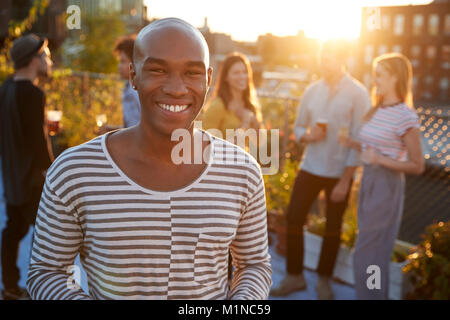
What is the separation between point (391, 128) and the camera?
3.72 metres

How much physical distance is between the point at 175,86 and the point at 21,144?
298 centimetres

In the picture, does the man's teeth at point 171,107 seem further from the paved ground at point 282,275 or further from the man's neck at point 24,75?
the paved ground at point 282,275

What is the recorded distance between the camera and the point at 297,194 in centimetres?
457

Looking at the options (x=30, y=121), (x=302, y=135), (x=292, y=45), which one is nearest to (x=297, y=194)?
(x=302, y=135)

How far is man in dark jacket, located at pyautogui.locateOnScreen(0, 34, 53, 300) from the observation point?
12.8 feet

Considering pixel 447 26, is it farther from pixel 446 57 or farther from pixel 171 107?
pixel 171 107

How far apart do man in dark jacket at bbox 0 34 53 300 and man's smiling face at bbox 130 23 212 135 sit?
2686mm

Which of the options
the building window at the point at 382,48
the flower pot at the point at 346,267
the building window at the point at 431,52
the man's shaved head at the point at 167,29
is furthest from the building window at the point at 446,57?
the man's shaved head at the point at 167,29

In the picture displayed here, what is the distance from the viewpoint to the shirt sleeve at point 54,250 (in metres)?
1.46

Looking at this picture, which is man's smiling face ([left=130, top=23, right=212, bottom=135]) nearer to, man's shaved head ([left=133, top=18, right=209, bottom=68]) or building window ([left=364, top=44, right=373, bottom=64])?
man's shaved head ([left=133, top=18, right=209, bottom=68])

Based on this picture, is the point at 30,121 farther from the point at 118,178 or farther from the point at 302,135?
the point at 118,178

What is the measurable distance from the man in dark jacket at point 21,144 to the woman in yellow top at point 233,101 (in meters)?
1.36

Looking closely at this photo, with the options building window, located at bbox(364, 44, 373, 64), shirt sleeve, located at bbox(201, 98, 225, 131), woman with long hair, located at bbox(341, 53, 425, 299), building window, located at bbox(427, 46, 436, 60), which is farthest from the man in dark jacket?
building window, located at bbox(427, 46, 436, 60)
